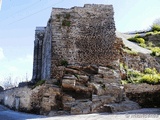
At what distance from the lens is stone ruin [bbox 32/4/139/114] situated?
12.0 m

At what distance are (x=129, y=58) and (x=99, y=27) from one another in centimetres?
311

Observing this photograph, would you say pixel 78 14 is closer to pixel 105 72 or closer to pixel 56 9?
pixel 56 9

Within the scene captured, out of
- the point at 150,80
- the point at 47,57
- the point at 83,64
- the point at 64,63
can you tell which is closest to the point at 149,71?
the point at 150,80

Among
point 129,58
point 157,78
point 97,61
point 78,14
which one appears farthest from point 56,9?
point 157,78

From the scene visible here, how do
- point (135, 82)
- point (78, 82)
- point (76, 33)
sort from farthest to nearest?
1. point (76, 33)
2. point (135, 82)
3. point (78, 82)

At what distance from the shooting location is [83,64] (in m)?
13.9

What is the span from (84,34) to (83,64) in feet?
5.84

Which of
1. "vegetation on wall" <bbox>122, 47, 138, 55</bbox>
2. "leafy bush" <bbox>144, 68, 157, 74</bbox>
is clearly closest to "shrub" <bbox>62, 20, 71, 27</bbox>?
"vegetation on wall" <bbox>122, 47, 138, 55</bbox>

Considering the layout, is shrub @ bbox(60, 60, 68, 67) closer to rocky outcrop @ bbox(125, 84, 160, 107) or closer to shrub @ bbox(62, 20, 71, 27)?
shrub @ bbox(62, 20, 71, 27)

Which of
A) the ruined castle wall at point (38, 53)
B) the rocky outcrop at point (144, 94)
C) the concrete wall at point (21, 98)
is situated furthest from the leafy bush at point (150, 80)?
the ruined castle wall at point (38, 53)

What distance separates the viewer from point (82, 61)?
46.1 ft

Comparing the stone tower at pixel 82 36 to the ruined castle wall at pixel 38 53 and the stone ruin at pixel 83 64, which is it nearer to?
the stone ruin at pixel 83 64

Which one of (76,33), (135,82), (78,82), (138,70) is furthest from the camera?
(138,70)

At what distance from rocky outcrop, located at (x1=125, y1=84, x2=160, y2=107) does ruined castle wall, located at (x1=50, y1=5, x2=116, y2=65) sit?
82.2 inches
